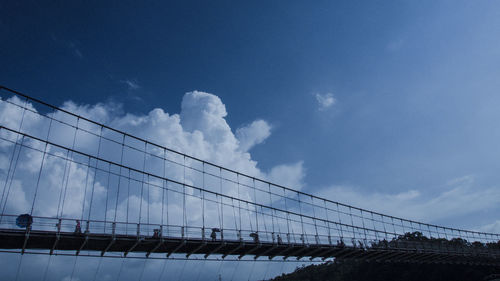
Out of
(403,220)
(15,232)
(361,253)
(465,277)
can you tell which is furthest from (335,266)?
(15,232)

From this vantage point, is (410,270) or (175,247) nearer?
(175,247)

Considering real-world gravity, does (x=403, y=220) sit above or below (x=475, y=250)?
above

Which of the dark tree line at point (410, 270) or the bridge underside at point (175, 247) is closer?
the bridge underside at point (175, 247)

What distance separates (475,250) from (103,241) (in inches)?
3092

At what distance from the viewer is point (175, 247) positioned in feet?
118

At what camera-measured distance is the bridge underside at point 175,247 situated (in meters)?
28.5

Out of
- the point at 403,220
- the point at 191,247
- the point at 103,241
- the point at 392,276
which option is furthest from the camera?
the point at 392,276

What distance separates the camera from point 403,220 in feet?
299

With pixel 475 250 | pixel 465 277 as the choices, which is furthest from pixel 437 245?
pixel 465 277

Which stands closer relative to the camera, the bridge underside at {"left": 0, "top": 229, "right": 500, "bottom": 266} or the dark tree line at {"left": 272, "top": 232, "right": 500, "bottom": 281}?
the bridge underside at {"left": 0, "top": 229, "right": 500, "bottom": 266}

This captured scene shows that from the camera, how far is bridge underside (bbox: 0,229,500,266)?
2853cm

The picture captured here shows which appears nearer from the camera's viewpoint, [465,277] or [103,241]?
[103,241]

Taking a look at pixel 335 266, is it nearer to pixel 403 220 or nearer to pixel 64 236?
pixel 403 220

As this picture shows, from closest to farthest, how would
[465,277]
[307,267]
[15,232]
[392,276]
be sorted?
[15,232]
[465,277]
[392,276]
[307,267]
